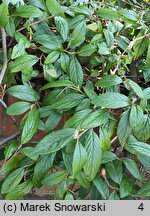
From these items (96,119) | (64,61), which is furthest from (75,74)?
(96,119)

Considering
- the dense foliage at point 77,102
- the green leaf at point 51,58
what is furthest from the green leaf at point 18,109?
the green leaf at point 51,58

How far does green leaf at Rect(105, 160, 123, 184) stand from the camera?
0.66 meters

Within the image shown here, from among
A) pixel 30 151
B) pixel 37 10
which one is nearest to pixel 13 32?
pixel 37 10

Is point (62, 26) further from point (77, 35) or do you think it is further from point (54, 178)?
point (54, 178)

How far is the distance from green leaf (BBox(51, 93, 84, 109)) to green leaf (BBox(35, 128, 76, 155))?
63mm

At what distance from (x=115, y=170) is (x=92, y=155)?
0.11 metres

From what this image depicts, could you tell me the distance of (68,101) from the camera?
0.64 m

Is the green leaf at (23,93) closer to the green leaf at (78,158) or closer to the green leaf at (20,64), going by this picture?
the green leaf at (20,64)

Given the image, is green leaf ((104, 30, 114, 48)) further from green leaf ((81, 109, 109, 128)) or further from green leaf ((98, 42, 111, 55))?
green leaf ((81, 109, 109, 128))

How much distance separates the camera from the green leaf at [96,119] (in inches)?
22.6

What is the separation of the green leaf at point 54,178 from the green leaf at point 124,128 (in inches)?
5.7

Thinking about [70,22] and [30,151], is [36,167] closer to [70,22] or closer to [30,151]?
[30,151]

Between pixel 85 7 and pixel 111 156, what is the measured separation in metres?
0.34

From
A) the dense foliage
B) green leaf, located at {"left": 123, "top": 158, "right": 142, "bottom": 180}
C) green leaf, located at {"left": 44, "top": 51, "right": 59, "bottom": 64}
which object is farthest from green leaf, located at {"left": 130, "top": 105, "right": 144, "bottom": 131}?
green leaf, located at {"left": 44, "top": 51, "right": 59, "bottom": 64}
